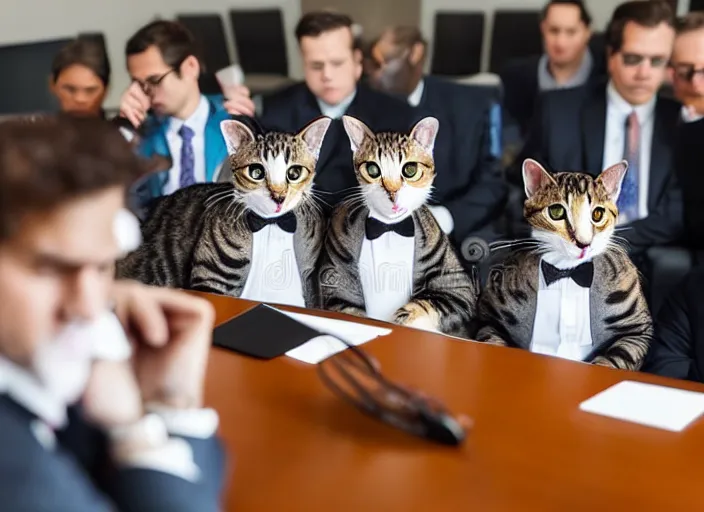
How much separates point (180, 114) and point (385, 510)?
1272 mm

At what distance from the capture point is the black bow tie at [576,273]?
1.40m

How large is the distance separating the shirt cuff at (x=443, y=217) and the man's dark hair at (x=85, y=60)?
1031 mm

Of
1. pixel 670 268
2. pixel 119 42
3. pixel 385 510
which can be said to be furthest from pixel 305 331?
pixel 119 42

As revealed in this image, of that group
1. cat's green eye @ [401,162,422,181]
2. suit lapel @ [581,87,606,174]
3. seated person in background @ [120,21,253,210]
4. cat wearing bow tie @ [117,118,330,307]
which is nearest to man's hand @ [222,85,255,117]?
seated person in background @ [120,21,253,210]

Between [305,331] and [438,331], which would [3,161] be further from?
[438,331]

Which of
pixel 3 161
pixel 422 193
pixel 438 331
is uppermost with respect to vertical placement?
pixel 3 161

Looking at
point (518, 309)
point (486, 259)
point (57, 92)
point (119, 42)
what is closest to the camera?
point (518, 309)

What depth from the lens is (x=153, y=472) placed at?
0.73 metres

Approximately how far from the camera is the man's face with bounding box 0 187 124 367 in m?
0.63

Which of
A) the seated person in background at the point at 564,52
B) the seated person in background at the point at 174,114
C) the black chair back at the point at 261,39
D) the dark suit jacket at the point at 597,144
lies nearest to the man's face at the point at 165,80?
the seated person in background at the point at 174,114

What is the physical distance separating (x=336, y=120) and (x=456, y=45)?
8.47ft

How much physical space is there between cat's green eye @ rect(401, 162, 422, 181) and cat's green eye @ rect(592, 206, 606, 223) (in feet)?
1.04

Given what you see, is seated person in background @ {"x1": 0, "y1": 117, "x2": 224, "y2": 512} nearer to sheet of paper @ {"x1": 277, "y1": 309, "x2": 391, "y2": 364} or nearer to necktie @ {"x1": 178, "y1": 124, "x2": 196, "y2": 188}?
sheet of paper @ {"x1": 277, "y1": 309, "x2": 391, "y2": 364}

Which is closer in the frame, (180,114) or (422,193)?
(422,193)
